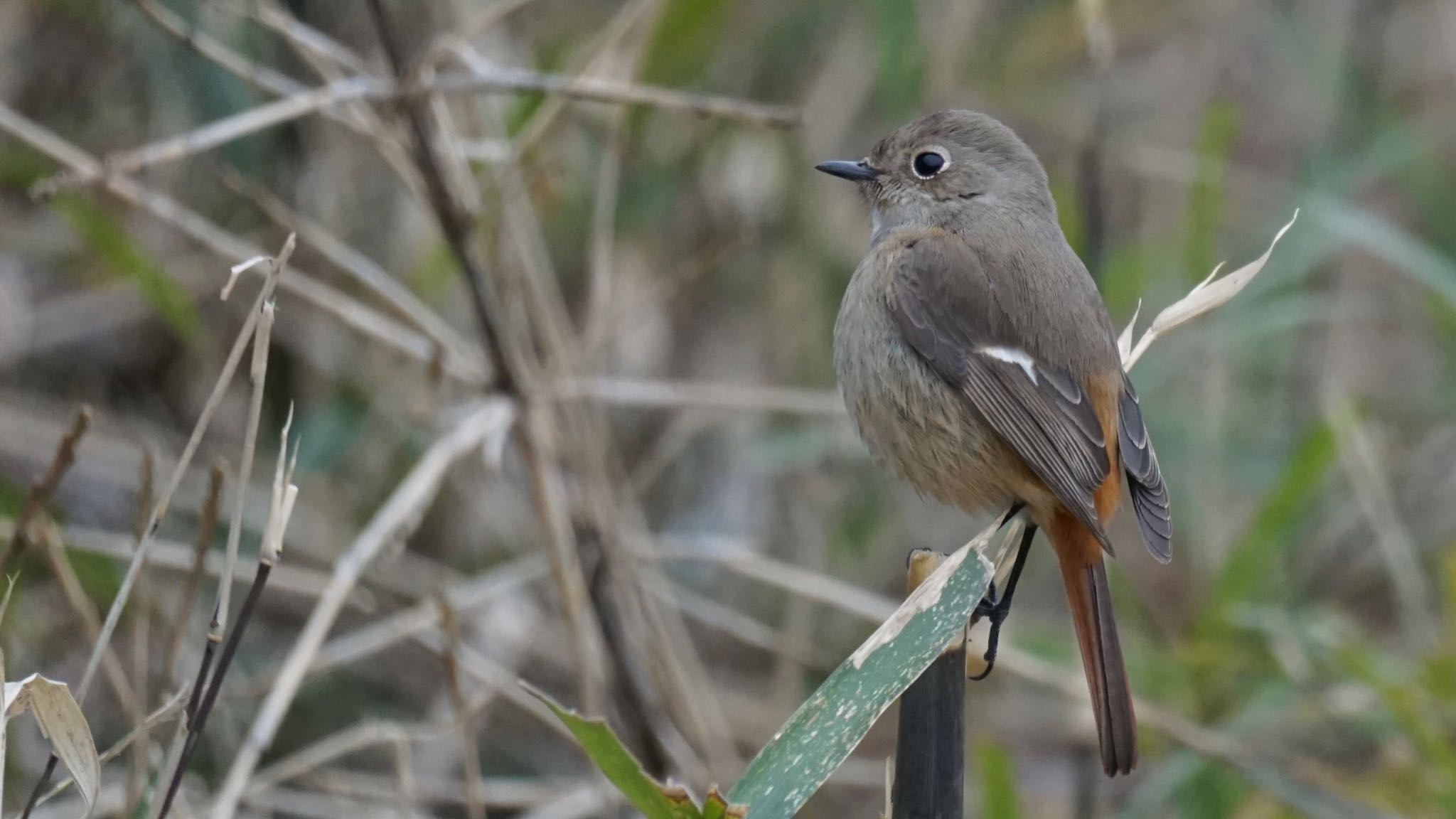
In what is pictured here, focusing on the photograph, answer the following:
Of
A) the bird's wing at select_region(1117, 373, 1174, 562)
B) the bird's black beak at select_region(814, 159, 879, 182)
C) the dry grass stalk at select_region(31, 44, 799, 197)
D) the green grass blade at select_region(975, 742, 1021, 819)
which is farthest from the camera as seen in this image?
the bird's black beak at select_region(814, 159, 879, 182)

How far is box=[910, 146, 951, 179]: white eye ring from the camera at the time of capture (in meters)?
3.42

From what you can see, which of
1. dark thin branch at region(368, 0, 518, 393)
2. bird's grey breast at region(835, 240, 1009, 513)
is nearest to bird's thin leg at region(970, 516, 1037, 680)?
bird's grey breast at region(835, 240, 1009, 513)

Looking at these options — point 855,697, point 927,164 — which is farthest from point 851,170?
point 855,697

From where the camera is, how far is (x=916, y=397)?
9.91ft

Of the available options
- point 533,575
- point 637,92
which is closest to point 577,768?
point 533,575

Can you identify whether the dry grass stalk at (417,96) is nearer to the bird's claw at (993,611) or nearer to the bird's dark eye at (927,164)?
the bird's dark eye at (927,164)

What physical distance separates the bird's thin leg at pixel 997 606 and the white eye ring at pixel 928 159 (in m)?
0.86

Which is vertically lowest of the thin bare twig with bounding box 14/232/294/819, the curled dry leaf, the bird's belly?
the thin bare twig with bounding box 14/232/294/819

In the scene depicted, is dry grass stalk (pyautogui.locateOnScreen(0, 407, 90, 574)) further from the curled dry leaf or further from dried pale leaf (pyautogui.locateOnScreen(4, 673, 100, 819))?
the curled dry leaf

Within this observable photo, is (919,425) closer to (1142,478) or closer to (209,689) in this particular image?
(1142,478)

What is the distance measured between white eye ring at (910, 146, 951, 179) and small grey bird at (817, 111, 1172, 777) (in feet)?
0.59

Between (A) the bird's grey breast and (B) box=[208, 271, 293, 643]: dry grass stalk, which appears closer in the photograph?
(B) box=[208, 271, 293, 643]: dry grass stalk

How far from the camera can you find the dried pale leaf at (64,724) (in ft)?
5.97

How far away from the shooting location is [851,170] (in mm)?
3400
